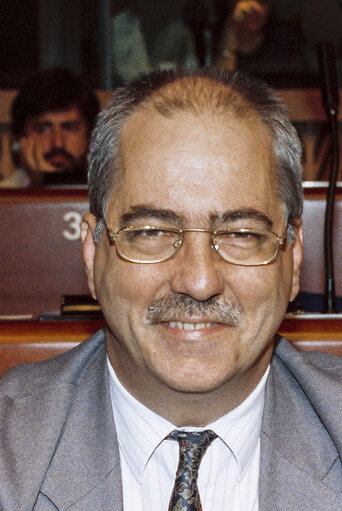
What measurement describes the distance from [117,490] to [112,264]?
370 millimetres

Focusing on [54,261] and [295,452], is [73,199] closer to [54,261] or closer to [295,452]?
[54,261]

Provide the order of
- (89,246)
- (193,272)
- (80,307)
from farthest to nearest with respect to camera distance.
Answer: (80,307) < (89,246) < (193,272)

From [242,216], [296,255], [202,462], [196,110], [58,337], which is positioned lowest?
[202,462]

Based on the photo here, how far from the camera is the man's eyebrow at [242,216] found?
4.37 ft

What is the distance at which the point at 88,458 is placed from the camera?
1.38 m

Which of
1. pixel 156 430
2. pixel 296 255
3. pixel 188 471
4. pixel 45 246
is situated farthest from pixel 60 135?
pixel 188 471

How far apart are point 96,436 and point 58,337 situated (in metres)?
0.19

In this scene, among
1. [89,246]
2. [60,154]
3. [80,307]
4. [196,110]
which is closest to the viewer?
[196,110]

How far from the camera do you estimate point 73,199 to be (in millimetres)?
2006

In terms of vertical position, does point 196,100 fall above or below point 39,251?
above

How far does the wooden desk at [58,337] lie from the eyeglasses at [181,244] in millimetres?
185

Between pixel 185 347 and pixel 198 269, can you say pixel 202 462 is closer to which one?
pixel 185 347

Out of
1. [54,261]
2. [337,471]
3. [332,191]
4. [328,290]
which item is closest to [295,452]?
[337,471]

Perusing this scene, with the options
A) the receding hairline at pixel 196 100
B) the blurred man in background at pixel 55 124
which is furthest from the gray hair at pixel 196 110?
the blurred man in background at pixel 55 124
